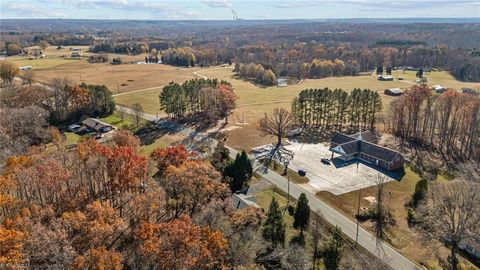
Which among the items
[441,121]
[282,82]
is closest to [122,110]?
[282,82]

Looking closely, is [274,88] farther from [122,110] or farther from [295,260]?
[295,260]

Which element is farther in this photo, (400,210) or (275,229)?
(400,210)

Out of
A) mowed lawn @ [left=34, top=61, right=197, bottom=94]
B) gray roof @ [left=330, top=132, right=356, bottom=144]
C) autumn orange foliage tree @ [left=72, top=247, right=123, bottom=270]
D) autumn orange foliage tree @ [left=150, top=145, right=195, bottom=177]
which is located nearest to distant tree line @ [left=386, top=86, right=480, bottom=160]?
gray roof @ [left=330, top=132, right=356, bottom=144]

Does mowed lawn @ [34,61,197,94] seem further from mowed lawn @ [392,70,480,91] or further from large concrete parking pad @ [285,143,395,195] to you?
mowed lawn @ [392,70,480,91]

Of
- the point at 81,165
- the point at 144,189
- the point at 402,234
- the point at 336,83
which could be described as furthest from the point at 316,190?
the point at 336,83

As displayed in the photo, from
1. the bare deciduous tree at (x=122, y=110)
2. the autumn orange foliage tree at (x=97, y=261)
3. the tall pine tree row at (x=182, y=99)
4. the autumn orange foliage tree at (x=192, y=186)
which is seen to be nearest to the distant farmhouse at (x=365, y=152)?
the autumn orange foliage tree at (x=192, y=186)

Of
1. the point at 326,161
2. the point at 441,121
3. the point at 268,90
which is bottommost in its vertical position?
the point at 326,161
